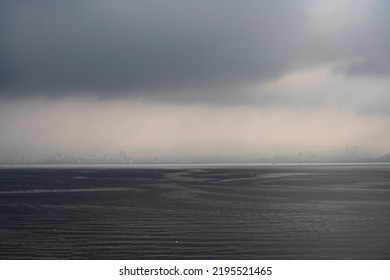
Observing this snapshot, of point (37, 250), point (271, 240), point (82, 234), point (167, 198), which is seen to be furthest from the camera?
point (167, 198)

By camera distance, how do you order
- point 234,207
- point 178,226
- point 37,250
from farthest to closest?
point 234,207
point 178,226
point 37,250

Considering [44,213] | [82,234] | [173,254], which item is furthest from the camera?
[44,213]

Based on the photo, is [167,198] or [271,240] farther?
[167,198]

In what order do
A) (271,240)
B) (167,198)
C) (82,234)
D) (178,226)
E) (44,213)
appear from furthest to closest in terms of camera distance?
(167,198)
(44,213)
(178,226)
(82,234)
(271,240)

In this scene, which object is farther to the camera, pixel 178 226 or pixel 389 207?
pixel 389 207

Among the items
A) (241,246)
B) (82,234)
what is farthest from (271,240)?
(82,234)

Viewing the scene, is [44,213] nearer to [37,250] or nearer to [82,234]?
[82,234]
